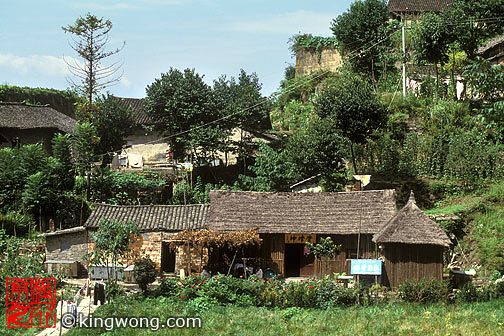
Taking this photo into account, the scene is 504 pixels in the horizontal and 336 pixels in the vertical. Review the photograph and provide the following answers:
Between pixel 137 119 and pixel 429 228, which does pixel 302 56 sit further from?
pixel 429 228

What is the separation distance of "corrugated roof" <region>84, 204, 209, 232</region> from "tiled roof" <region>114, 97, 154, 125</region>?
14737mm

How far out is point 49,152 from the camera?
40.6 meters

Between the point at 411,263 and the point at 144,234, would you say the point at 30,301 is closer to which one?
the point at 144,234

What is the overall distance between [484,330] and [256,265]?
34.3 ft

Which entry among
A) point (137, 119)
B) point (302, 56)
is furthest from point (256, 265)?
point (302, 56)

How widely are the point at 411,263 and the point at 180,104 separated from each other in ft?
65.9

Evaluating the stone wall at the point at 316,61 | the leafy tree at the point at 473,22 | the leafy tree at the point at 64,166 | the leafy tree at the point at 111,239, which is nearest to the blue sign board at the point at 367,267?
Result: the leafy tree at the point at 111,239

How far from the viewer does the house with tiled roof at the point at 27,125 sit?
126 ft

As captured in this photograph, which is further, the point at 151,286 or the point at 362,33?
the point at 362,33

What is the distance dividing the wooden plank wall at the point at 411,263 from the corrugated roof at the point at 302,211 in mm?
2517

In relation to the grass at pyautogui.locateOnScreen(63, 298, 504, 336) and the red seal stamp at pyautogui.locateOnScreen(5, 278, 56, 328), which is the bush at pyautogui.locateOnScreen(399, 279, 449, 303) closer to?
the grass at pyautogui.locateOnScreen(63, 298, 504, 336)

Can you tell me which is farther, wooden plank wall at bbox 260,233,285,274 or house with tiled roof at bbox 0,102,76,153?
house with tiled roof at bbox 0,102,76,153

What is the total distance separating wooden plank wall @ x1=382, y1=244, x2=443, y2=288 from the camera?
21.2m

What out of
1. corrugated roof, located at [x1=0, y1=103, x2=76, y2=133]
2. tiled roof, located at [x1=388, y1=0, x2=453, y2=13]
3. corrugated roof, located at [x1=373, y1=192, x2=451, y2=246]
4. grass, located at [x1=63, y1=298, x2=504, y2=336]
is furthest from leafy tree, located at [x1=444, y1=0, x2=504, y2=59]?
corrugated roof, located at [x1=0, y1=103, x2=76, y2=133]
